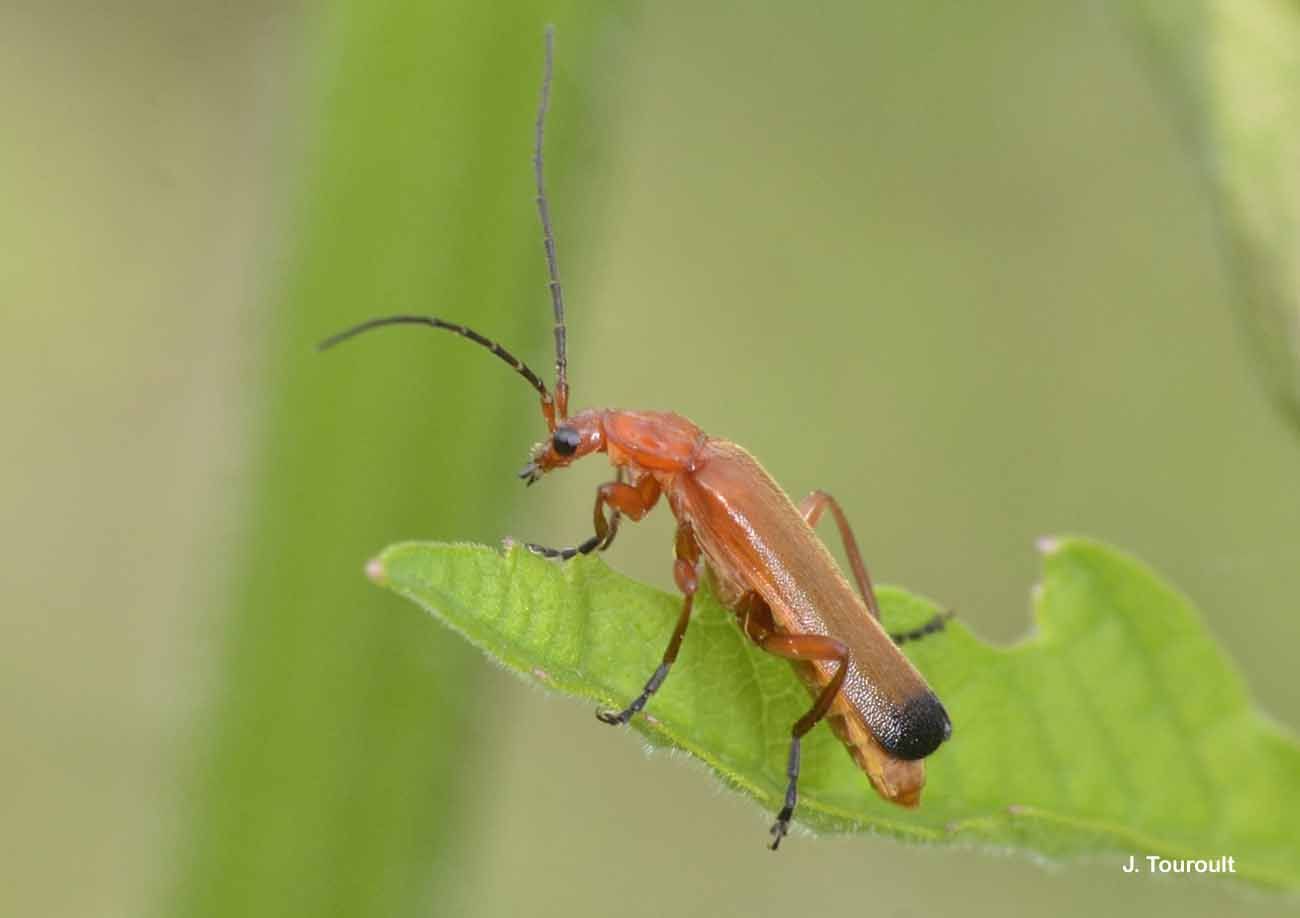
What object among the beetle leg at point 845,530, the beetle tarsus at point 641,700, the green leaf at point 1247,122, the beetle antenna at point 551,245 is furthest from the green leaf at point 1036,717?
the beetle antenna at point 551,245

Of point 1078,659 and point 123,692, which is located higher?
point 1078,659

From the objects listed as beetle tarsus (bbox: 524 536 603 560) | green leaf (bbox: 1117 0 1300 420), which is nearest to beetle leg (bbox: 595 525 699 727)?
beetle tarsus (bbox: 524 536 603 560)

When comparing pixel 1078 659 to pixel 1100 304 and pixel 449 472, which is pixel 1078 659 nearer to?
pixel 449 472

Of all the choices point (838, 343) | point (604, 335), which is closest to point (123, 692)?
point (604, 335)

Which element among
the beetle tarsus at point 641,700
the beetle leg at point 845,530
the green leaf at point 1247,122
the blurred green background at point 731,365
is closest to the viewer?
the beetle tarsus at point 641,700

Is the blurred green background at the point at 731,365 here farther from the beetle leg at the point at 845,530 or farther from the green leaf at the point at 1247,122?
the green leaf at the point at 1247,122

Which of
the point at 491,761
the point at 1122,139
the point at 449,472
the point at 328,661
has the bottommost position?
the point at 491,761

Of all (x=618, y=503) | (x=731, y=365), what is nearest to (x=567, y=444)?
(x=618, y=503)
